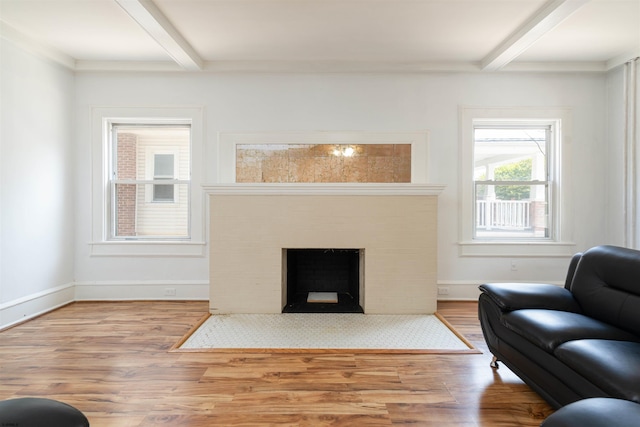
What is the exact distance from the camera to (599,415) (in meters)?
1.14

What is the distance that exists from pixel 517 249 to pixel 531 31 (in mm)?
2323

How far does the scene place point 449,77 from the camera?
4.05 metres

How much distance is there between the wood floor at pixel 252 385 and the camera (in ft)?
6.04

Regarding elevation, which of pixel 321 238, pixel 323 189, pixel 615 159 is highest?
pixel 615 159

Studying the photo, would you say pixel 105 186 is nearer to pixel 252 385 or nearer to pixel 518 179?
pixel 252 385

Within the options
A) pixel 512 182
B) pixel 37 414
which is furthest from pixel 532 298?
Result: pixel 37 414

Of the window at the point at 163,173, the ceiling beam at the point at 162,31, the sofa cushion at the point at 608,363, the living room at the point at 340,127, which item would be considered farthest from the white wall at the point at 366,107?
the sofa cushion at the point at 608,363

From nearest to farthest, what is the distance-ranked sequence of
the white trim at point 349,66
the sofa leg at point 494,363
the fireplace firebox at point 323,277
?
the sofa leg at point 494,363 → the fireplace firebox at point 323,277 → the white trim at point 349,66

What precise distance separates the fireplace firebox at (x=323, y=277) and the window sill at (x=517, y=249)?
132 cm

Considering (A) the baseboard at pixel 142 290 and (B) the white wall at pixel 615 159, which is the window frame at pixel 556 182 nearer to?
(B) the white wall at pixel 615 159

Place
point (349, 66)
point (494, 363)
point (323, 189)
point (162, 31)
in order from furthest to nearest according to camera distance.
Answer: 1. point (349, 66)
2. point (323, 189)
3. point (162, 31)
4. point (494, 363)

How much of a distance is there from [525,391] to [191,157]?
3799mm

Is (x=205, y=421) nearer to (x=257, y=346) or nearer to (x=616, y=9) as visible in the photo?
(x=257, y=346)

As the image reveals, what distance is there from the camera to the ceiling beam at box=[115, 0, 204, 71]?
2.69 meters
